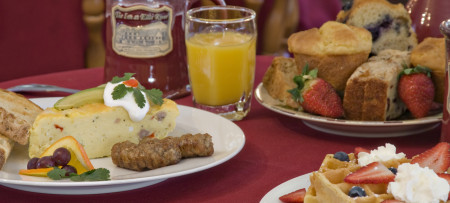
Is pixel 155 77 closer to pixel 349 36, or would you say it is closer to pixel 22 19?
pixel 349 36

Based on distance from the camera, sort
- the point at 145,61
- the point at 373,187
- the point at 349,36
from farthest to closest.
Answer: the point at 145,61
the point at 349,36
the point at 373,187

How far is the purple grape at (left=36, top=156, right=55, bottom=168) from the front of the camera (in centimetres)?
118

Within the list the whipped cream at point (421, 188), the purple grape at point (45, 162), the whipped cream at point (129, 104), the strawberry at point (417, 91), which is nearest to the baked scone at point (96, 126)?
the whipped cream at point (129, 104)

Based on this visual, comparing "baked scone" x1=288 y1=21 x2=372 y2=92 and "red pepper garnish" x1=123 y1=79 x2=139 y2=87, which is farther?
"baked scone" x1=288 y1=21 x2=372 y2=92

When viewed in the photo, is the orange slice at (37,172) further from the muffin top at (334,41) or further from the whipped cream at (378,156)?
the muffin top at (334,41)

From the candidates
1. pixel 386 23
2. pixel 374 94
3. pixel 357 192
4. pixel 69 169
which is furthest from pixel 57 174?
pixel 386 23

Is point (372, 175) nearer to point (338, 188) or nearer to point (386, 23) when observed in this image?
point (338, 188)

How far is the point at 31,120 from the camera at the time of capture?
1.37 metres

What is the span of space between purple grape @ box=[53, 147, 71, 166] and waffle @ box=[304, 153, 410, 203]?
45cm

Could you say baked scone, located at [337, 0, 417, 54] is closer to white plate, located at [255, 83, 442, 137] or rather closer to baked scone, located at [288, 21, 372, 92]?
baked scone, located at [288, 21, 372, 92]

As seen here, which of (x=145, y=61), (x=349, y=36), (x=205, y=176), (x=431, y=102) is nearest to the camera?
(x=205, y=176)

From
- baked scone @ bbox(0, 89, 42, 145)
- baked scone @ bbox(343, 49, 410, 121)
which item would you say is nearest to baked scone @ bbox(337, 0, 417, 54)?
baked scone @ bbox(343, 49, 410, 121)

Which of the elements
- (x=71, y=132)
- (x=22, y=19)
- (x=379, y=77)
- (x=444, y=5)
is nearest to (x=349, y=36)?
(x=379, y=77)

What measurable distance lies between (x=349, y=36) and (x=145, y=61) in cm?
51
